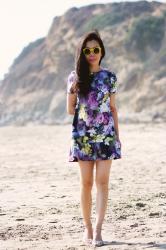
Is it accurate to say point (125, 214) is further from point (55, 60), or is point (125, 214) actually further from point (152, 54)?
point (55, 60)

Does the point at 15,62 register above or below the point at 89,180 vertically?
above

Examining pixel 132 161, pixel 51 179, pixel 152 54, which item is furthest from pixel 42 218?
pixel 152 54

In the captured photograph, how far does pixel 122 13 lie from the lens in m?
56.1

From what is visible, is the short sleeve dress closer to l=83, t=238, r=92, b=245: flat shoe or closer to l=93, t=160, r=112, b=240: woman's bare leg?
l=93, t=160, r=112, b=240: woman's bare leg

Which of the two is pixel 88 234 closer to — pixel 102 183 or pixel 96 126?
pixel 102 183

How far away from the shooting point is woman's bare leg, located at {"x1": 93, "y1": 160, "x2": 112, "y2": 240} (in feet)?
15.1

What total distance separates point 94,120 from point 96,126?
0.05 m

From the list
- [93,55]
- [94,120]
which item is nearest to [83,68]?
[93,55]

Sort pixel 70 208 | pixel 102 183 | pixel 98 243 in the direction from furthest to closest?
pixel 70 208
pixel 102 183
pixel 98 243

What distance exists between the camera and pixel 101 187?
4645 mm

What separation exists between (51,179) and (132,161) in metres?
2.56

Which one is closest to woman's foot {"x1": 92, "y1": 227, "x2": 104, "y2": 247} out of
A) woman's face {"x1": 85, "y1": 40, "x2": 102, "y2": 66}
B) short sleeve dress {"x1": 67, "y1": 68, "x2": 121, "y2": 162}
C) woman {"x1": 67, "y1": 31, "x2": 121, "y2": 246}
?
woman {"x1": 67, "y1": 31, "x2": 121, "y2": 246}

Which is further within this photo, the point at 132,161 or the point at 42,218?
→ the point at 132,161

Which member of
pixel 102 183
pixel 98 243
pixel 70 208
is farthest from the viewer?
pixel 70 208
